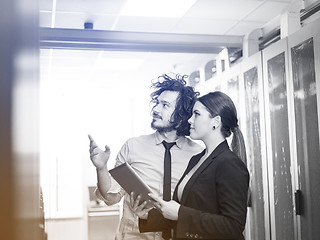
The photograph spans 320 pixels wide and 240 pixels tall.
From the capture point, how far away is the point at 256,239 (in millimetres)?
2184

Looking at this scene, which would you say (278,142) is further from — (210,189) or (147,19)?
(147,19)

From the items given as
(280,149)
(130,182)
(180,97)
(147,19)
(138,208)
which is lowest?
(138,208)

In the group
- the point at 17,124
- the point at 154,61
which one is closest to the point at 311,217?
the point at 154,61

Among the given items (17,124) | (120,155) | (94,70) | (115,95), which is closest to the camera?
(17,124)

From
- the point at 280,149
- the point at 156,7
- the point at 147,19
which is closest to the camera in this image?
the point at 280,149

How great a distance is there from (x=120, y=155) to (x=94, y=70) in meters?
0.87

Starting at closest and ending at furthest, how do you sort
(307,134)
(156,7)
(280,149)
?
1. (307,134)
2. (280,149)
3. (156,7)

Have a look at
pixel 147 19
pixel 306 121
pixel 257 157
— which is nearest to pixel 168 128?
pixel 257 157

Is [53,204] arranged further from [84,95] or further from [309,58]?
[309,58]

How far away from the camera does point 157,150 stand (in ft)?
7.03

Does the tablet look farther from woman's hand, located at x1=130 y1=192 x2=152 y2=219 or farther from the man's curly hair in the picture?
the man's curly hair

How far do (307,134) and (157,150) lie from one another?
2.31 ft

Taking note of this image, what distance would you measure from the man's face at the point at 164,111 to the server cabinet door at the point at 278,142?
0.47m

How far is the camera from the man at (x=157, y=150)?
6.79 feet
